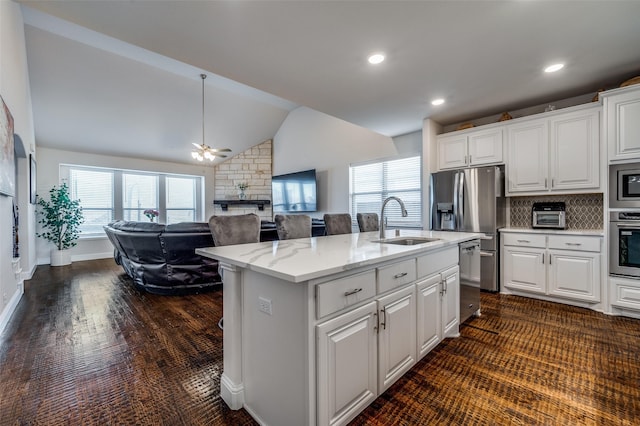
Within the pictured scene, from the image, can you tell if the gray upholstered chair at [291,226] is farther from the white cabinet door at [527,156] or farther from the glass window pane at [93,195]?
the glass window pane at [93,195]

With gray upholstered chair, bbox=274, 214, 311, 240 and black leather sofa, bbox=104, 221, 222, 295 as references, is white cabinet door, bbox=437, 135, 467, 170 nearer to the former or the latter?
gray upholstered chair, bbox=274, 214, 311, 240

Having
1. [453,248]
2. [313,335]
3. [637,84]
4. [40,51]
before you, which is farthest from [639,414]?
[40,51]

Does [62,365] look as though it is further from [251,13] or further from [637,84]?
[637,84]

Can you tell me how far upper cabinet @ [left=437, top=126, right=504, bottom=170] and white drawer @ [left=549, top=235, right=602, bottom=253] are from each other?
1.18 metres

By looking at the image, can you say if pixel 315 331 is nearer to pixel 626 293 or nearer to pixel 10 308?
pixel 626 293

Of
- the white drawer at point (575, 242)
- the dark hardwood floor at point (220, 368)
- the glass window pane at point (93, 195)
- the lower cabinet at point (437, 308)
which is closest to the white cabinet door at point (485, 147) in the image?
the white drawer at point (575, 242)

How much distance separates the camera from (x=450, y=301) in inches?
92.1

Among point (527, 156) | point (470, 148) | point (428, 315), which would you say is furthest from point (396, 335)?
point (470, 148)

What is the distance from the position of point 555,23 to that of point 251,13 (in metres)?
2.28

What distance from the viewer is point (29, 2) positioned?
1.90 metres

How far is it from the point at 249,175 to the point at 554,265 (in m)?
6.92

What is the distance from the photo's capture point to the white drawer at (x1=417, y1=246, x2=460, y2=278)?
195 cm

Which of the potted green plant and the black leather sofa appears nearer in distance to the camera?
the black leather sofa

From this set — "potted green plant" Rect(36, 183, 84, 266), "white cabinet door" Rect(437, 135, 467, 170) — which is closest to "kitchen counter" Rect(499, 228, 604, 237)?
"white cabinet door" Rect(437, 135, 467, 170)
